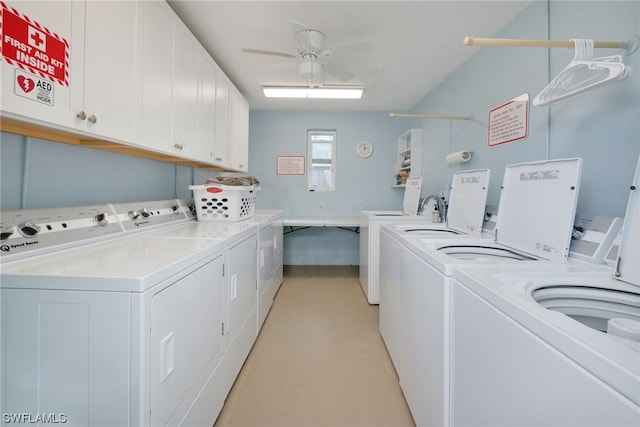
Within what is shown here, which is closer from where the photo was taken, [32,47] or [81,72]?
[32,47]

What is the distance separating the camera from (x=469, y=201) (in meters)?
2.05

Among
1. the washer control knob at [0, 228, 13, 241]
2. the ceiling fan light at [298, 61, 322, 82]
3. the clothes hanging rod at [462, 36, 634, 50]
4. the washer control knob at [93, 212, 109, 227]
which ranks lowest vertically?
the washer control knob at [0, 228, 13, 241]

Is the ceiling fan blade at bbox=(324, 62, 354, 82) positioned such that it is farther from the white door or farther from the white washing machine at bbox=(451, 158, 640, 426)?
the white washing machine at bbox=(451, 158, 640, 426)

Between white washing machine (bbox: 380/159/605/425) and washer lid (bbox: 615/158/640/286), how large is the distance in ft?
0.49

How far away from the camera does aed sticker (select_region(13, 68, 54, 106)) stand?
0.87m

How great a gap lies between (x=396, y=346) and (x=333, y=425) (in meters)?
0.59

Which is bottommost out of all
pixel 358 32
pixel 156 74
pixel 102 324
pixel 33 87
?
pixel 102 324

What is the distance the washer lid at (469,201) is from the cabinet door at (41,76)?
2.24 metres

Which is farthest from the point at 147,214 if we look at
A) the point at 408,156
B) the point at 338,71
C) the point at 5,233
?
the point at 408,156

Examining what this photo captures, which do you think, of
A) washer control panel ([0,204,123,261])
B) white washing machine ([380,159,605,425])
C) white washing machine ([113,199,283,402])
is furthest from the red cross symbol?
white washing machine ([380,159,605,425])

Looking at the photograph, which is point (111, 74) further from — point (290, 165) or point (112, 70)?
point (290, 165)

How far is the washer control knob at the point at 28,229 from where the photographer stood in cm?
101

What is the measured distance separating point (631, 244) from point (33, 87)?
6.64ft

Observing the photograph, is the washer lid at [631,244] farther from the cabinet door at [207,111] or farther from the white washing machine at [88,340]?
the cabinet door at [207,111]
